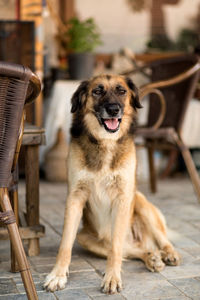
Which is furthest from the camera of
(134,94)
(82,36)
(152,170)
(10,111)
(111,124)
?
(82,36)

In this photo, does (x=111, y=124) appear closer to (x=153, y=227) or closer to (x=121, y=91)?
(x=121, y=91)

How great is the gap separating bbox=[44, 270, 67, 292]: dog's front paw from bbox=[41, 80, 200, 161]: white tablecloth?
123 inches

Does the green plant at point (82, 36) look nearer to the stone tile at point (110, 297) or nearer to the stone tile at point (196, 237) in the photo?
the stone tile at point (196, 237)

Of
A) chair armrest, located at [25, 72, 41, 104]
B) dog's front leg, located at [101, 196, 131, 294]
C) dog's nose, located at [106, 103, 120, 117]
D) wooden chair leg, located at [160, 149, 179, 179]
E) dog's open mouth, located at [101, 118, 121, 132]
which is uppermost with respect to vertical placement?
chair armrest, located at [25, 72, 41, 104]

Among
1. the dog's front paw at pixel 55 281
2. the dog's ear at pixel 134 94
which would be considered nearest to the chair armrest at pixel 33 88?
the dog's ear at pixel 134 94

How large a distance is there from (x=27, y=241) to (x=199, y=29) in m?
5.41

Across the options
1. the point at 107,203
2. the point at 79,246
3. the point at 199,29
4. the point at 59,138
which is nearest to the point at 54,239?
the point at 79,246

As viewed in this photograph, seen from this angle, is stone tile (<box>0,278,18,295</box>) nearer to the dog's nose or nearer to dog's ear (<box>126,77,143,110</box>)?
the dog's nose

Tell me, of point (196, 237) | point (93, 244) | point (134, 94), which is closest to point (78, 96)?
point (134, 94)

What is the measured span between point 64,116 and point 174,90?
4.85 feet

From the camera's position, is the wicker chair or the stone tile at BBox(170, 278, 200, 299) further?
the wicker chair

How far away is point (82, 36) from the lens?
605 cm

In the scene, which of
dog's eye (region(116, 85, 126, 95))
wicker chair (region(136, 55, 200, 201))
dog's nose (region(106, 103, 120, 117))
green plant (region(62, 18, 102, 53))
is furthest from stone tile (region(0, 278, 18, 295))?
green plant (region(62, 18, 102, 53))

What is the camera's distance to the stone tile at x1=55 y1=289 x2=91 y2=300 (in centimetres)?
243
